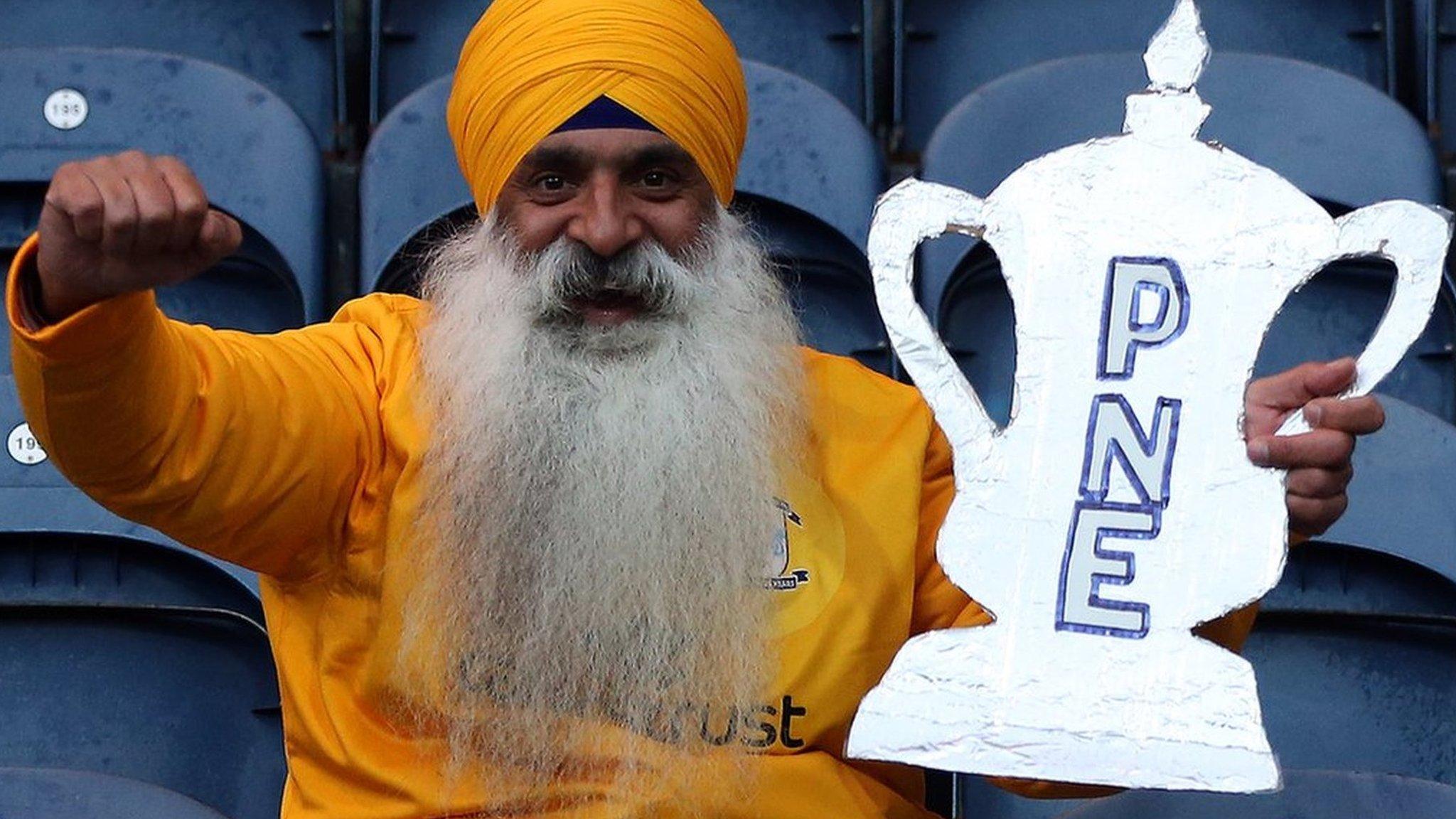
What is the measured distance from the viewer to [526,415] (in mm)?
2119

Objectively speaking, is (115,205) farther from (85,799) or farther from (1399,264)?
(1399,264)

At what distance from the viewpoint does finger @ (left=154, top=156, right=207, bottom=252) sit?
1.52 meters

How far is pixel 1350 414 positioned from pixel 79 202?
3.24 ft

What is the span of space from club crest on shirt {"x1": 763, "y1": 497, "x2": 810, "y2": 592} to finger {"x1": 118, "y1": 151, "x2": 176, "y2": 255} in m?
0.75

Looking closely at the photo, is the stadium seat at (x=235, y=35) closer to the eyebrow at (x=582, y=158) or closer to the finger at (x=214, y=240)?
the eyebrow at (x=582, y=158)

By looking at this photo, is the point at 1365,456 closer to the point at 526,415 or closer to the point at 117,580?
the point at 526,415

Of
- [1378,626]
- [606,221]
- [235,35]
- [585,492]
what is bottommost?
[1378,626]

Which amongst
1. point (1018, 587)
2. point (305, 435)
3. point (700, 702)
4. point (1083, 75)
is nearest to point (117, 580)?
point (305, 435)

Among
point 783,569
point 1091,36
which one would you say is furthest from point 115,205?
point 1091,36

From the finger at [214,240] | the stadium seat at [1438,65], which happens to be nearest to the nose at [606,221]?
the finger at [214,240]

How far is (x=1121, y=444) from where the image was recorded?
1862 millimetres

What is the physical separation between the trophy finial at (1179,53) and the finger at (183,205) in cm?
83

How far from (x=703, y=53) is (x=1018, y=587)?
68 cm

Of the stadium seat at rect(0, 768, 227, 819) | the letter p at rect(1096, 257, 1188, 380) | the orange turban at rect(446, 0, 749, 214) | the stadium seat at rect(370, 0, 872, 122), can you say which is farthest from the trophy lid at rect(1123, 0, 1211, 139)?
the stadium seat at rect(370, 0, 872, 122)
